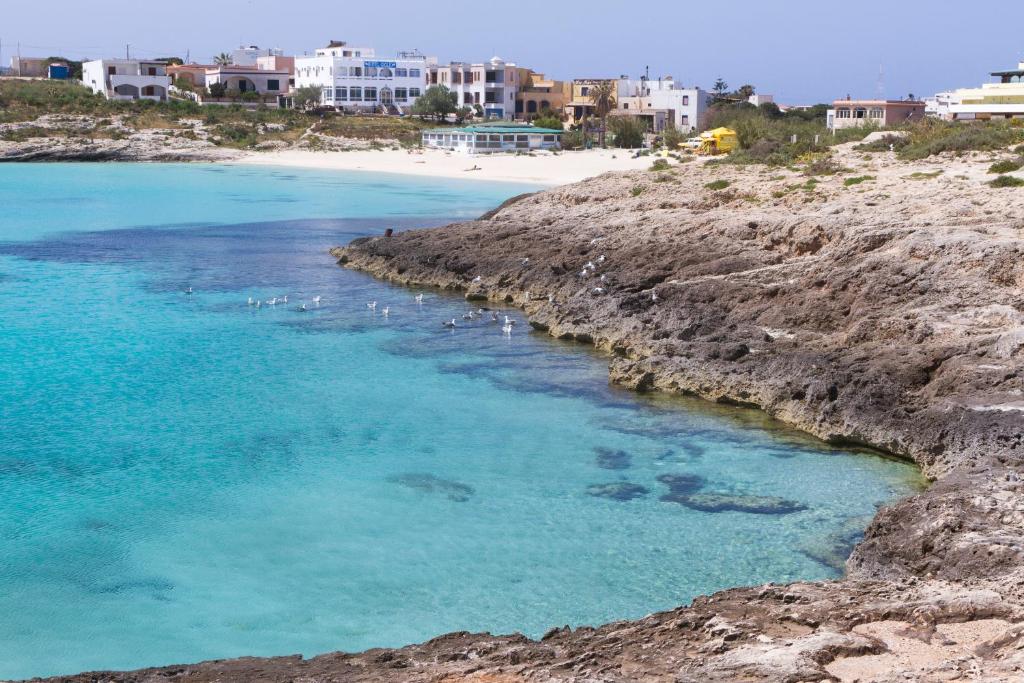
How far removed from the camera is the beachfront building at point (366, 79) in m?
114

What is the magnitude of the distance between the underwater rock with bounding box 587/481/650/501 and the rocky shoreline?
330 cm

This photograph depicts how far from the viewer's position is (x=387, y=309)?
88.4 ft

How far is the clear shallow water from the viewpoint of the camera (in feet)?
36.5

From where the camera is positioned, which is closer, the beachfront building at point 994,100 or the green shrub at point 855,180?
the green shrub at point 855,180

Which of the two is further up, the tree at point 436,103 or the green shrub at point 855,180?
the tree at point 436,103

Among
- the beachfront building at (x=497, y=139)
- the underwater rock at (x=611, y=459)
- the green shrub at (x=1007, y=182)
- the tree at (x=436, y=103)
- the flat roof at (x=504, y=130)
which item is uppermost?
the tree at (x=436, y=103)

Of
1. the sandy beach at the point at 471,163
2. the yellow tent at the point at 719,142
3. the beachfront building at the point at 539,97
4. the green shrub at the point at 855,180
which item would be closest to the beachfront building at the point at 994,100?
the yellow tent at the point at 719,142

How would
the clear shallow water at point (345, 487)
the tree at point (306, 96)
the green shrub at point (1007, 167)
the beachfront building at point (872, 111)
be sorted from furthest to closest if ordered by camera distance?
the tree at point (306, 96)
the beachfront building at point (872, 111)
the green shrub at point (1007, 167)
the clear shallow water at point (345, 487)

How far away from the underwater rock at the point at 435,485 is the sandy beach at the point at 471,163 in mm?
47505

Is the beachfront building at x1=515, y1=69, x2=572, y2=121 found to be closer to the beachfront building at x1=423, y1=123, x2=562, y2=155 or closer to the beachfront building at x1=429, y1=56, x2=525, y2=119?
the beachfront building at x1=429, y1=56, x2=525, y2=119

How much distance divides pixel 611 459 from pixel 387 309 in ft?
40.9

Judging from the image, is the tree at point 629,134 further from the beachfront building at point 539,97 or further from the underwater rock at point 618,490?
the underwater rock at point 618,490

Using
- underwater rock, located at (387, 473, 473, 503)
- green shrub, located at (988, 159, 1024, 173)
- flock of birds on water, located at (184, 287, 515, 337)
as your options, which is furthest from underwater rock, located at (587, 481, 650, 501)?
green shrub, located at (988, 159, 1024, 173)

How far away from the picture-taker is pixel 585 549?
1255cm
